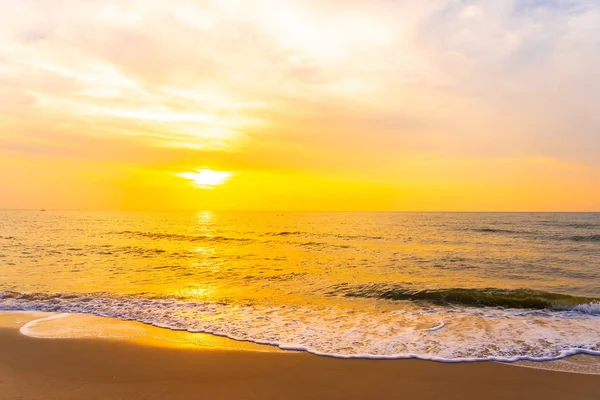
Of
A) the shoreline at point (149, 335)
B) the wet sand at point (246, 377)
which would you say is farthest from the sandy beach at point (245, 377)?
the shoreline at point (149, 335)

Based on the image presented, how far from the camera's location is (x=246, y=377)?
6496 millimetres

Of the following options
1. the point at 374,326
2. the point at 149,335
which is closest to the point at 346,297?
the point at 374,326

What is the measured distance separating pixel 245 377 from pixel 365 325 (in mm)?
4442

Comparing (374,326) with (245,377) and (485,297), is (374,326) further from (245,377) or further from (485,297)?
(485,297)

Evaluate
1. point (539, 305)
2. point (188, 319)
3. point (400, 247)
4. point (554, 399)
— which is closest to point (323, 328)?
point (188, 319)

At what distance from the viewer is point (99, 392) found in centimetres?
584

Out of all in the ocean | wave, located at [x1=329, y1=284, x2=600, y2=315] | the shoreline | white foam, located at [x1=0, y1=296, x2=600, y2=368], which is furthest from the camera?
wave, located at [x1=329, y1=284, x2=600, y2=315]

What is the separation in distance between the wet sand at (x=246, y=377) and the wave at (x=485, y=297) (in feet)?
22.2

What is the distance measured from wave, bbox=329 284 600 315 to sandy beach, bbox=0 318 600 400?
6.75 m

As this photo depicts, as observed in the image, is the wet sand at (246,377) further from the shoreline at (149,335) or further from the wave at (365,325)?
the wave at (365,325)

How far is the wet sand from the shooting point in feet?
19.4

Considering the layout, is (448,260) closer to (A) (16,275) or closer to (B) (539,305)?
(B) (539,305)

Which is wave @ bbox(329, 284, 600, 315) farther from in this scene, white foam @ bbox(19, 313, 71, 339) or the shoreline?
white foam @ bbox(19, 313, 71, 339)

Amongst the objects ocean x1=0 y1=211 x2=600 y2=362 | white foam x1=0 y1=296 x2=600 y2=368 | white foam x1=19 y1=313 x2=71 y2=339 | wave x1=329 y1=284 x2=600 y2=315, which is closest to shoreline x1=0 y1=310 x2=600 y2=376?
white foam x1=19 y1=313 x2=71 y2=339
